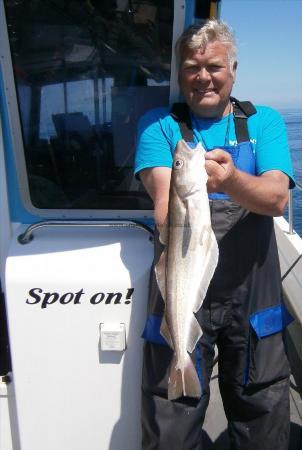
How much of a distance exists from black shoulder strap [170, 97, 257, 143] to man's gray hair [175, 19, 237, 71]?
187 millimetres

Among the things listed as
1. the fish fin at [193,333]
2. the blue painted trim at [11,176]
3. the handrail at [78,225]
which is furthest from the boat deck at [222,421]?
the blue painted trim at [11,176]

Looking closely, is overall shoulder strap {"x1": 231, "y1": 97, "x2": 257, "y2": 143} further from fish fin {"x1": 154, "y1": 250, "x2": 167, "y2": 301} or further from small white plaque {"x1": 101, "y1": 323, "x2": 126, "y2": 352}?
small white plaque {"x1": 101, "y1": 323, "x2": 126, "y2": 352}

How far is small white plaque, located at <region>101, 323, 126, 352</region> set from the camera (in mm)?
2162

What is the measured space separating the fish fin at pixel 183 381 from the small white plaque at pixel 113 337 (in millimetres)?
398

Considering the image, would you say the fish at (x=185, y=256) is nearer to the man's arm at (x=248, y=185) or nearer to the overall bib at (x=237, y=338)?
the man's arm at (x=248, y=185)

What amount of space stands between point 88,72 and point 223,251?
1.11m

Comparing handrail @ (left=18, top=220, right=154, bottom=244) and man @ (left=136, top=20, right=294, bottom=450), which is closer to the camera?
man @ (left=136, top=20, right=294, bottom=450)

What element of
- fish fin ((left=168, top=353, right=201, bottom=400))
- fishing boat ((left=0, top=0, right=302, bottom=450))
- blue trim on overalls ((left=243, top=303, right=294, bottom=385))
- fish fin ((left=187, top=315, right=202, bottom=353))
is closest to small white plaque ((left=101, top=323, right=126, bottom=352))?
fishing boat ((left=0, top=0, right=302, bottom=450))

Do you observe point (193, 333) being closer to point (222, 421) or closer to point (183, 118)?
point (183, 118)

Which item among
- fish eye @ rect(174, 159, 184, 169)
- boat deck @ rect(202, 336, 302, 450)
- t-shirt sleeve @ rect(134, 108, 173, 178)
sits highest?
fish eye @ rect(174, 159, 184, 169)

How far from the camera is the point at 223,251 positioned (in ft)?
6.57

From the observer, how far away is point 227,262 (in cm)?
201

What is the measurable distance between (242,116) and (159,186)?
0.54m

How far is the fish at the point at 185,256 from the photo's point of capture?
1.48 m
